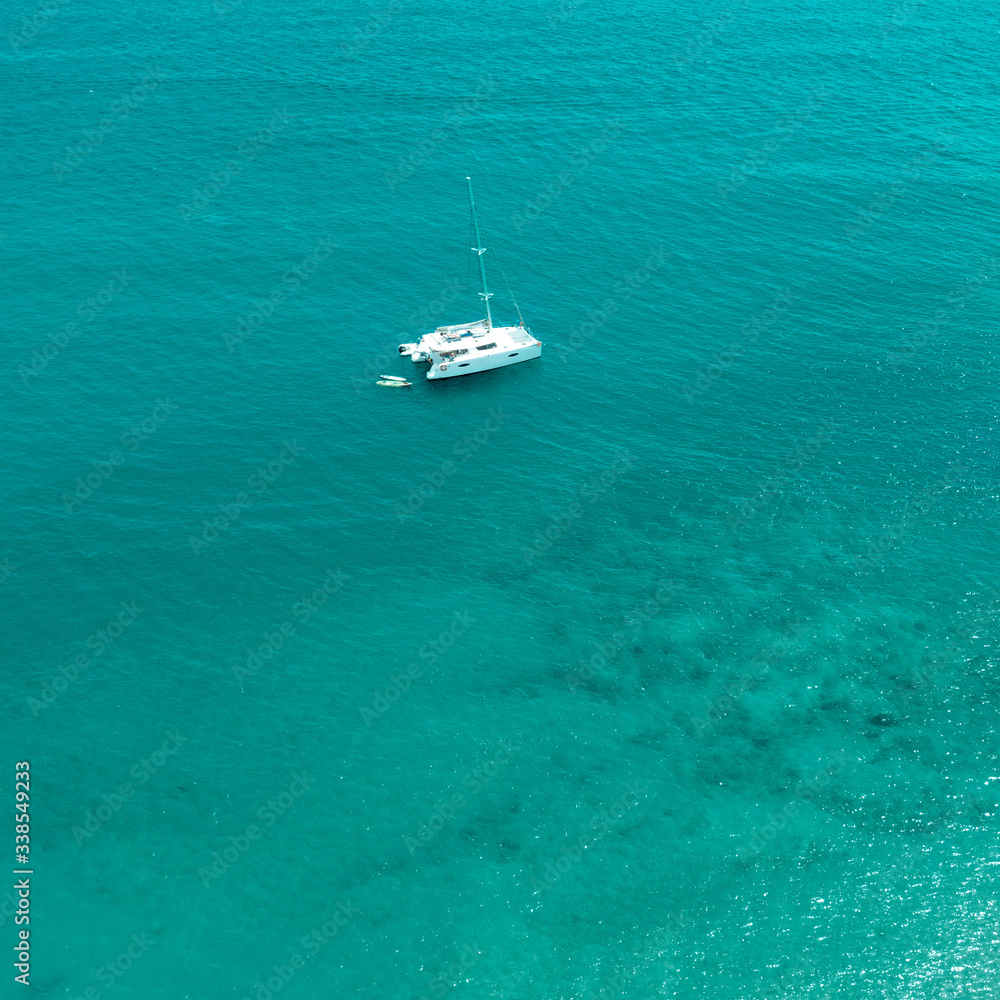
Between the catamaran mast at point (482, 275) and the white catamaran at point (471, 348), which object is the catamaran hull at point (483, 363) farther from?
the catamaran mast at point (482, 275)

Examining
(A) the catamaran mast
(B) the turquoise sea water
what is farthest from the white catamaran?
(B) the turquoise sea water

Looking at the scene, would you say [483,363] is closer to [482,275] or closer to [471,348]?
[471,348]

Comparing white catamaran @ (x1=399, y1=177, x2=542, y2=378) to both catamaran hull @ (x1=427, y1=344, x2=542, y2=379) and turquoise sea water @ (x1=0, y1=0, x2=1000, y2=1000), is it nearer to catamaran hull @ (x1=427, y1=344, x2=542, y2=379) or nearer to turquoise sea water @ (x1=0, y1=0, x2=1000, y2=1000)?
catamaran hull @ (x1=427, y1=344, x2=542, y2=379)

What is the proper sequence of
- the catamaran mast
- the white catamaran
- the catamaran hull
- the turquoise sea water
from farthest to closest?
the catamaran mast, the white catamaran, the catamaran hull, the turquoise sea water

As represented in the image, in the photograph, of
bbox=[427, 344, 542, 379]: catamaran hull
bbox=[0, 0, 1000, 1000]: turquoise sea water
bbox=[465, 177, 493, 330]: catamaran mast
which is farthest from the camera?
bbox=[465, 177, 493, 330]: catamaran mast

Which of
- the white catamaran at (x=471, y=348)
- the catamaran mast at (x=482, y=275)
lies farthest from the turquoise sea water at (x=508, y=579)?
the white catamaran at (x=471, y=348)

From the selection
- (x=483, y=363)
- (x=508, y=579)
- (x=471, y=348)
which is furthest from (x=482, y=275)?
(x=508, y=579)
